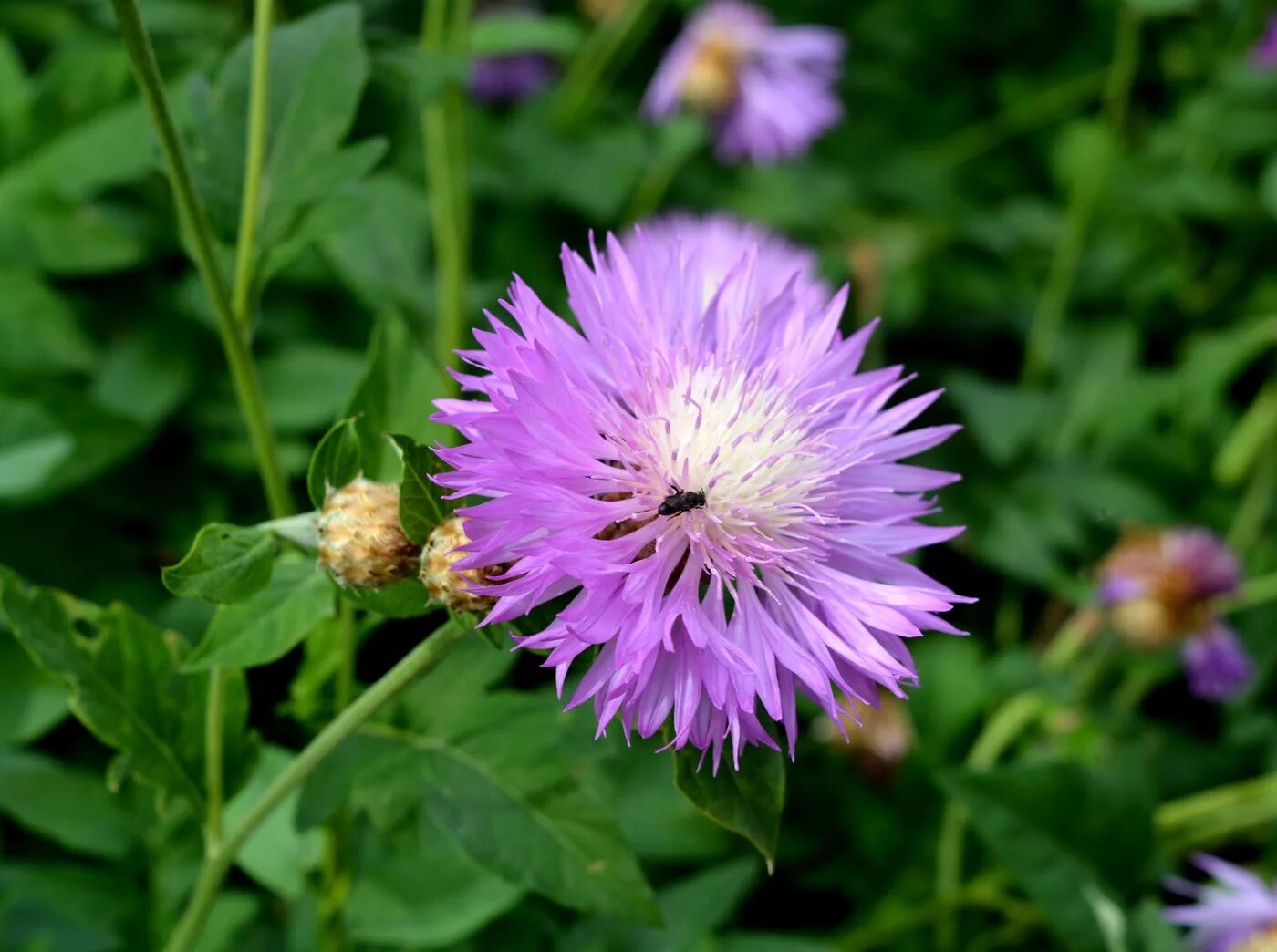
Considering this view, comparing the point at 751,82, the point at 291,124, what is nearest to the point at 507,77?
the point at 751,82

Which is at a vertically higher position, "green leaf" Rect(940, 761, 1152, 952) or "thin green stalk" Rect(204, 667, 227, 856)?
"thin green stalk" Rect(204, 667, 227, 856)

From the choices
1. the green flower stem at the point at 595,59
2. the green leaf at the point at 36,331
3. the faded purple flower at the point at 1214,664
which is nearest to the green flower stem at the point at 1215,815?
the faded purple flower at the point at 1214,664

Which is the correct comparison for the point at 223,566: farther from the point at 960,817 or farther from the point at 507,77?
the point at 507,77

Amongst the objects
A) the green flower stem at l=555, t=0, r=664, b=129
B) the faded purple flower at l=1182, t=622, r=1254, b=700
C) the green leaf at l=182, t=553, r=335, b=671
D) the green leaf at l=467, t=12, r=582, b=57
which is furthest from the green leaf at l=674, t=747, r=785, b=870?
the green flower stem at l=555, t=0, r=664, b=129

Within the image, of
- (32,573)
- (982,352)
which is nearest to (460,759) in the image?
(32,573)

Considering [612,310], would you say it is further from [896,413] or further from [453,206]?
[453,206]

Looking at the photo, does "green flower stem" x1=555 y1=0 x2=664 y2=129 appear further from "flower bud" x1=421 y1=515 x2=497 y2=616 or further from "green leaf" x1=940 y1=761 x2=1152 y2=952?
"flower bud" x1=421 y1=515 x2=497 y2=616
